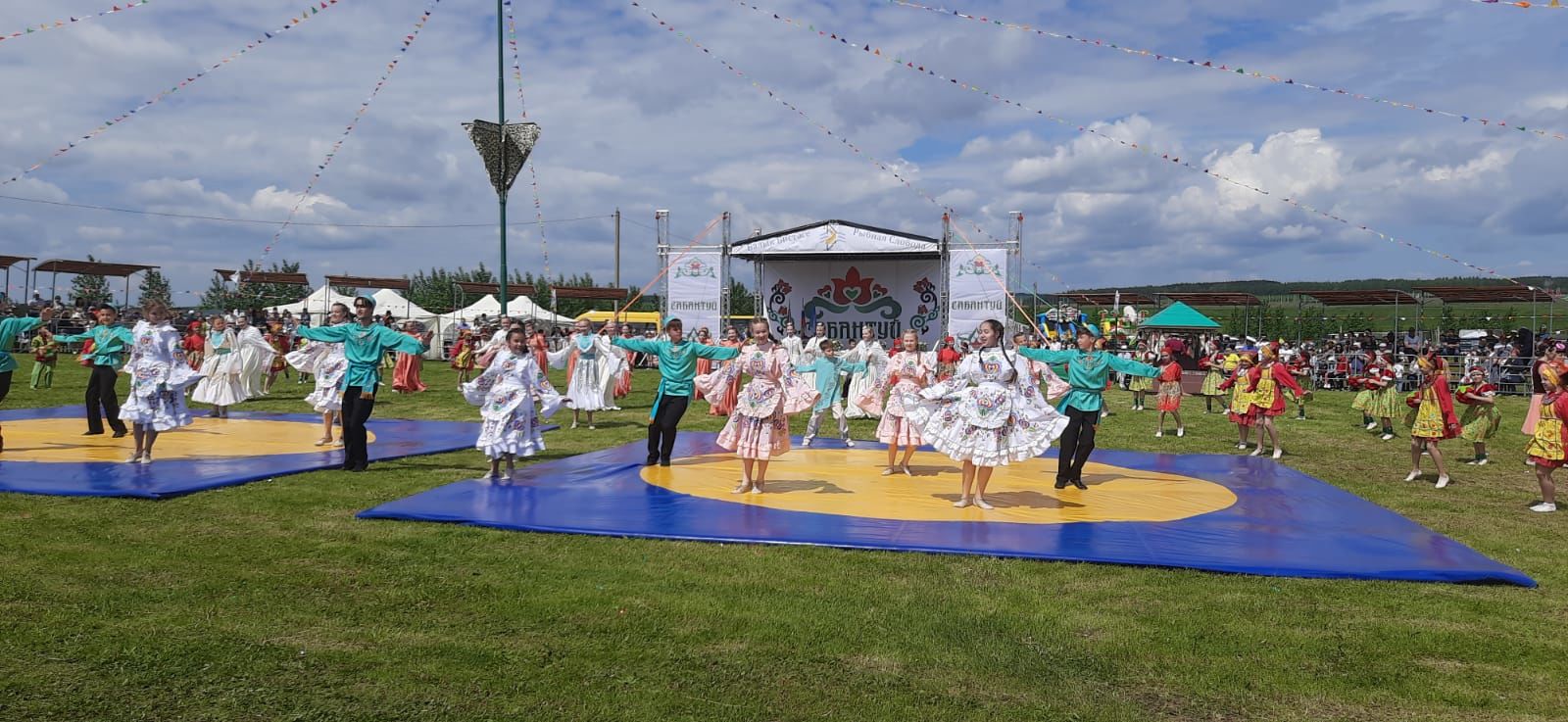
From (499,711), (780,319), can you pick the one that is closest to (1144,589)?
(499,711)

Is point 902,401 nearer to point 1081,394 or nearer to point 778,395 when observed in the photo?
point 778,395

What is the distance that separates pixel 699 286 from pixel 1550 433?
2096 centimetres

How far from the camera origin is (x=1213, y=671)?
15.7 feet

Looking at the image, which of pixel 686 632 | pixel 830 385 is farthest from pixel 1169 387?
pixel 686 632

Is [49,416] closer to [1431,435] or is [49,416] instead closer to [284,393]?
[284,393]

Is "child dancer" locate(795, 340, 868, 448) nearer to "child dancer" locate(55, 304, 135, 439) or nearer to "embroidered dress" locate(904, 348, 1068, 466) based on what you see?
"embroidered dress" locate(904, 348, 1068, 466)

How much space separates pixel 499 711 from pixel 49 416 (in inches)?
553

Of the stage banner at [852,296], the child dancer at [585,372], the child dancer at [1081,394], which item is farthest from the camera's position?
the stage banner at [852,296]

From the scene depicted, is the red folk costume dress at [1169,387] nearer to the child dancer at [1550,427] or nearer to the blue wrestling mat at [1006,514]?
the blue wrestling mat at [1006,514]

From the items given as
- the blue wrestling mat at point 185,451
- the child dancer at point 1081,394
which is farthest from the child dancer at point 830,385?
the blue wrestling mat at point 185,451

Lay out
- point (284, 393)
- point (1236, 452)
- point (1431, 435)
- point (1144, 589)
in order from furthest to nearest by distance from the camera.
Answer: point (284, 393) < point (1236, 452) < point (1431, 435) < point (1144, 589)

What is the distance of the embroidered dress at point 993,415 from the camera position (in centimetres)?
862

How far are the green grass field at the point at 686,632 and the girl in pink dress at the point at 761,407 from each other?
2423 millimetres

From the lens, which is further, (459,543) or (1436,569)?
(459,543)
